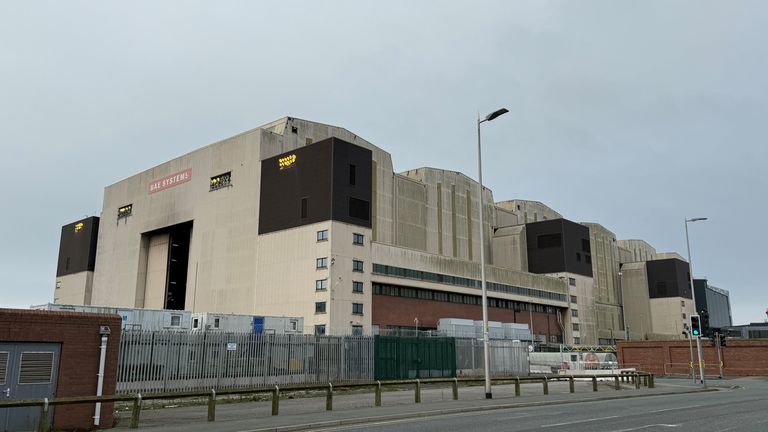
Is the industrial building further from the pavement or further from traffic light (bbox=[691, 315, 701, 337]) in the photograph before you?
the pavement

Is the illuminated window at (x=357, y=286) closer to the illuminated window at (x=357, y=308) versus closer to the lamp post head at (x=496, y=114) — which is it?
the illuminated window at (x=357, y=308)

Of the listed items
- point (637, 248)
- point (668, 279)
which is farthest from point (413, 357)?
point (637, 248)

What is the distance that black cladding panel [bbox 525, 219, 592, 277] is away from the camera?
4203 inches

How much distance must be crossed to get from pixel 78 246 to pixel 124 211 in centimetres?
2179

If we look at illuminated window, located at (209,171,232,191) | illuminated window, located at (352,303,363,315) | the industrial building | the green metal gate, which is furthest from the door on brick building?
illuminated window, located at (209,171,232,191)

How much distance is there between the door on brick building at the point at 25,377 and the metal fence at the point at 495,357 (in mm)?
34003

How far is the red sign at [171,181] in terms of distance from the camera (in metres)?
84.8

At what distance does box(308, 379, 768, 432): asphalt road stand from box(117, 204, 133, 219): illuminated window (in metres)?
86.9

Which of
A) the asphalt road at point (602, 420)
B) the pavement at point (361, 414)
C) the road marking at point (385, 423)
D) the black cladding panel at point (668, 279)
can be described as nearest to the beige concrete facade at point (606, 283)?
the black cladding panel at point (668, 279)

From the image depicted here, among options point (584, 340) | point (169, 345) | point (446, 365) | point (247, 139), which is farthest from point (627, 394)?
point (584, 340)

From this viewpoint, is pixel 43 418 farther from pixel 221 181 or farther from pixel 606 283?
pixel 606 283

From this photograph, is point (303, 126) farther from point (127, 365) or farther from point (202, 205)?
point (127, 365)

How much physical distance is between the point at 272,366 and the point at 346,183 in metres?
34.2

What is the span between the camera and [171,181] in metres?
87.6
